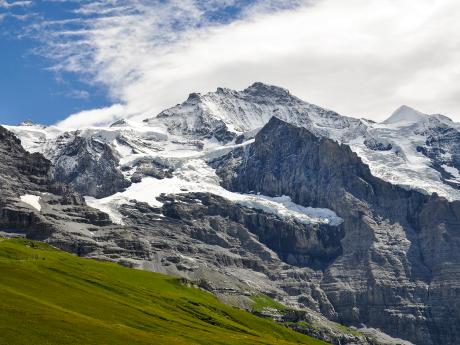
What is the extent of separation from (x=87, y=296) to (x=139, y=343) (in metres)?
55.5

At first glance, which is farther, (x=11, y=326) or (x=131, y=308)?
(x=131, y=308)

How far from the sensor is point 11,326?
366 feet

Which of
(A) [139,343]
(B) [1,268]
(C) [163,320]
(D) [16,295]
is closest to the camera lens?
(A) [139,343]

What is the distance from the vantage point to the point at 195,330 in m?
191

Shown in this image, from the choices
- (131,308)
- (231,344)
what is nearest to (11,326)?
(231,344)

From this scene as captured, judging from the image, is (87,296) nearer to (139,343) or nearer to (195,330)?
(195,330)

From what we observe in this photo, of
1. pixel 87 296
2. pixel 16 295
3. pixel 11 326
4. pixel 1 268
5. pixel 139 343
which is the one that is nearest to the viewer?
pixel 11 326

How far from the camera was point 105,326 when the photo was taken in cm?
13200

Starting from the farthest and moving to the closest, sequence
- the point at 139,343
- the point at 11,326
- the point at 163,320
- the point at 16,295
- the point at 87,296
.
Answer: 1. the point at 163,320
2. the point at 87,296
3. the point at 16,295
4. the point at 139,343
5. the point at 11,326

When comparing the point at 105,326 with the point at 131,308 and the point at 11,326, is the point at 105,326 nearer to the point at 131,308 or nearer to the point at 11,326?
the point at 11,326

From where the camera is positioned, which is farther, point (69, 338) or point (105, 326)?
point (105, 326)

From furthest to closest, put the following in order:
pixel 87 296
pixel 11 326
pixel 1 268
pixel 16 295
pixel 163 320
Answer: pixel 163 320, pixel 87 296, pixel 1 268, pixel 16 295, pixel 11 326

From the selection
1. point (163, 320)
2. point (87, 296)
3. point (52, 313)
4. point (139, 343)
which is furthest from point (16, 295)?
point (163, 320)

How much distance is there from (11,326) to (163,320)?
8121cm
